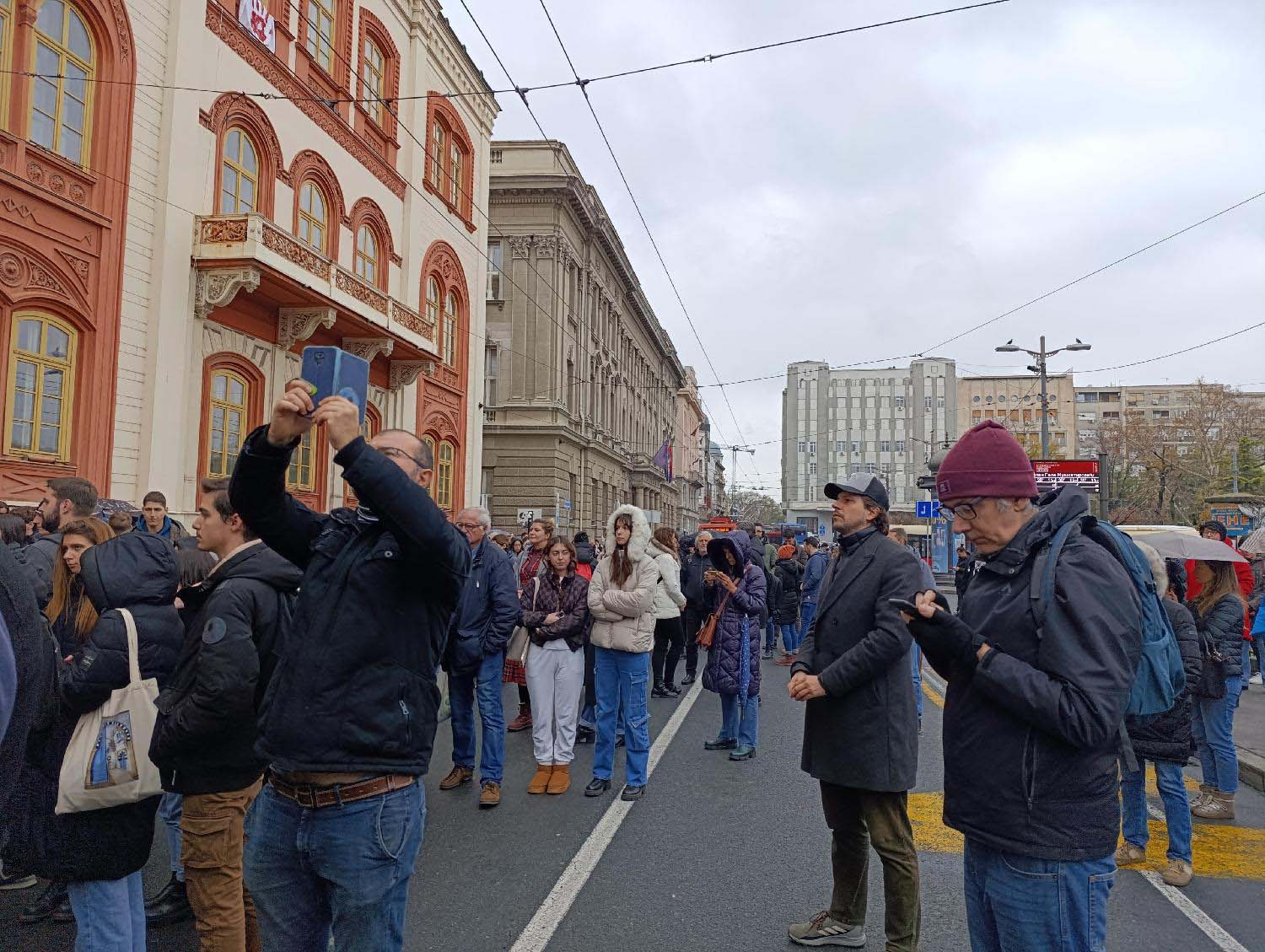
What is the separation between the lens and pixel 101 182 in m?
12.6

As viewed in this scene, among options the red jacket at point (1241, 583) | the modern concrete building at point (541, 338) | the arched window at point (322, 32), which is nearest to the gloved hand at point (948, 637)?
the red jacket at point (1241, 583)

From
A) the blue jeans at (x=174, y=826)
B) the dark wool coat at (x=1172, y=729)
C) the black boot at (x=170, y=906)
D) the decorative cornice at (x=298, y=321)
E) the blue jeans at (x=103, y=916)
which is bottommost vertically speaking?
Result: the black boot at (x=170, y=906)

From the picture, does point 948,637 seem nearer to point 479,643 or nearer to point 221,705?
point 221,705

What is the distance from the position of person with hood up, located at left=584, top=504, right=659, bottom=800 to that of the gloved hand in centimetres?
414

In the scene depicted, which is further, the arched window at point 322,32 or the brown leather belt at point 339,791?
the arched window at point 322,32

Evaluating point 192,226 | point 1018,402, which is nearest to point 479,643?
point 192,226

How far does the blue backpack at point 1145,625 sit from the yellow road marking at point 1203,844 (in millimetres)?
2995

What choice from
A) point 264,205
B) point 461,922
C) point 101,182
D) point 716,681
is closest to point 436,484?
Result: point 264,205

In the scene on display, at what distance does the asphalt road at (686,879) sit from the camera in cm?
409

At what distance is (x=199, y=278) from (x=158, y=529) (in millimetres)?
6990

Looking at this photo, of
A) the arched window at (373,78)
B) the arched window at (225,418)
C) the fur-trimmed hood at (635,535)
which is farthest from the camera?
the arched window at (373,78)

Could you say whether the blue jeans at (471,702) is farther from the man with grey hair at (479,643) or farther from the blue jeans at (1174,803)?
the blue jeans at (1174,803)

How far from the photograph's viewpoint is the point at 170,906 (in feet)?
14.1

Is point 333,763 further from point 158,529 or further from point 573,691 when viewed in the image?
point 158,529
